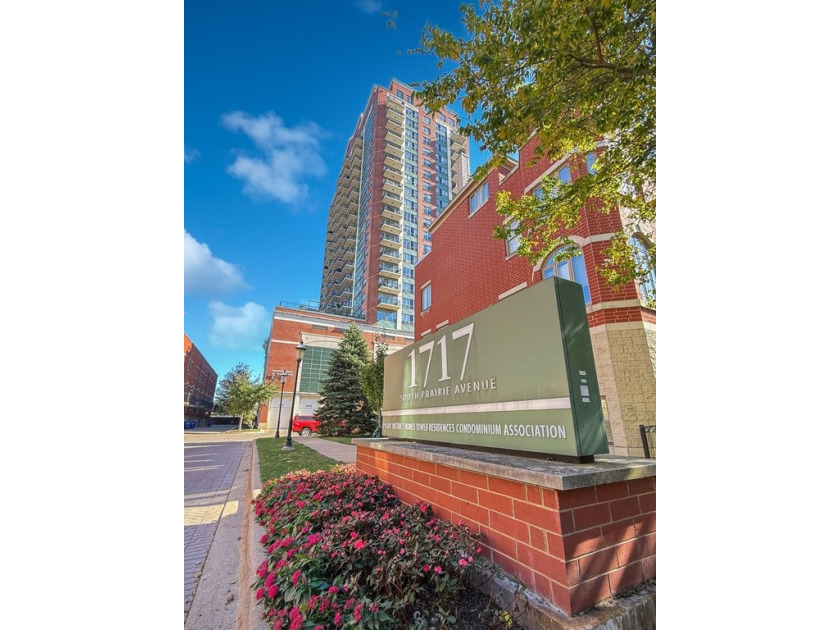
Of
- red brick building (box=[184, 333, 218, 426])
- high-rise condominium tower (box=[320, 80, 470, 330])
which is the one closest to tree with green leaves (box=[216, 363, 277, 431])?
red brick building (box=[184, 333, 218, 426])

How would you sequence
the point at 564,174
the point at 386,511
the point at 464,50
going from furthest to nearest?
the point at 564,174 → the point at 464,50 → the point at 386,511

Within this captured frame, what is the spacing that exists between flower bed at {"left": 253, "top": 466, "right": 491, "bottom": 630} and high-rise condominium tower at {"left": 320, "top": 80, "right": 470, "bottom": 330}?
142ft

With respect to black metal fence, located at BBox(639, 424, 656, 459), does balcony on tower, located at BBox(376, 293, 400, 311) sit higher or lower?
higher

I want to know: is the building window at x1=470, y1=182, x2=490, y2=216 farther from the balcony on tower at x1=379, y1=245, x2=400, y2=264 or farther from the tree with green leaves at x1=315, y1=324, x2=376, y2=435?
the balcony on tower at x1=379, y1=245, x2=400, y2=264

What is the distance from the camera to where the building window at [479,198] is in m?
15.1

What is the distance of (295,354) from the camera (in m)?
38.9

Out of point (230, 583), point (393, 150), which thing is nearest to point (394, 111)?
point (393, 150)

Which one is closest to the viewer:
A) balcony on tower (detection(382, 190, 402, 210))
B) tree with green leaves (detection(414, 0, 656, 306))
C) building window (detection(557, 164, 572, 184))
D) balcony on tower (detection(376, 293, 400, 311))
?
tree with green leaves (detection(414, 0, 656, 306))

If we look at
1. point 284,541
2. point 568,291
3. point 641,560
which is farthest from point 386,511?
point 568,291

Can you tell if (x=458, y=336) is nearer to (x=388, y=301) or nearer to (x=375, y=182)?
(x=388, y=301)

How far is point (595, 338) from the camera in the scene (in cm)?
955

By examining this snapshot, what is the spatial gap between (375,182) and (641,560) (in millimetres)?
56564

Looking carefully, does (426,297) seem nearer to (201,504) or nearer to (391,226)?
(201,504)

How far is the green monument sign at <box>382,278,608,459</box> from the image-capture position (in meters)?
2.28
